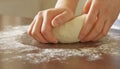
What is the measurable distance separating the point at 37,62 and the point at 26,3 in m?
1.82

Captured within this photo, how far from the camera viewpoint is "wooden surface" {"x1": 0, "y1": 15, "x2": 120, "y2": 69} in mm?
545

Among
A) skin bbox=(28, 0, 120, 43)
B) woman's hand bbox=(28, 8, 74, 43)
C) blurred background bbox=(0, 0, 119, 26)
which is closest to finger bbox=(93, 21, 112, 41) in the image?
skin bbox=(28, 0, 120, 43)

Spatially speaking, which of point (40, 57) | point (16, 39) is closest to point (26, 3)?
point (16, 39)

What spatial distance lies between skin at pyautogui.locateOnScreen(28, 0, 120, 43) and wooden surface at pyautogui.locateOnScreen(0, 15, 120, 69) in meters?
0.02

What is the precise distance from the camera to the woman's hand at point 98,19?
2.41 ft

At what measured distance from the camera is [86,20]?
2.42ft

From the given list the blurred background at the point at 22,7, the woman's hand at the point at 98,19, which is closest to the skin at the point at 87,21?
the woman's hand at the point at 98,19

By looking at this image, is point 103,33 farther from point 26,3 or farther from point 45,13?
point 26,3

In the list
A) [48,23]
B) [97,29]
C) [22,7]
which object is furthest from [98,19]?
[22,7]

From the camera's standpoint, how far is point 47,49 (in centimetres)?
68

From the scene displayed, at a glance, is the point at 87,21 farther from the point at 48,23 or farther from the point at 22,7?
the point at 22,7

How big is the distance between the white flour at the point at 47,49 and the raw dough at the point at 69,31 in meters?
0.02

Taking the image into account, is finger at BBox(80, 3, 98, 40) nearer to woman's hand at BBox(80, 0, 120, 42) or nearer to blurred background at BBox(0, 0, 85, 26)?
woman's hand at BBox(80, 0, 120, 42)

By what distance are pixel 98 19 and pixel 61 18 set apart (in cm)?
11
